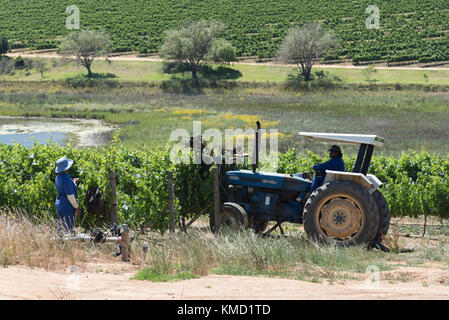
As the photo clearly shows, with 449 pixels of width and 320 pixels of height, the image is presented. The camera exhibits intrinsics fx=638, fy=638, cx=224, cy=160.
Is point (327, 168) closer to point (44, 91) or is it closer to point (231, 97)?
point (231, 97)

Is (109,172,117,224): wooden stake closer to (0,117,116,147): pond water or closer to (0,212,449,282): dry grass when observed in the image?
(0,212,449,282): dry grass

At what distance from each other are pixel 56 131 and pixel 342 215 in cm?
3296

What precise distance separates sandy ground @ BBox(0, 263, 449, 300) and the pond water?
26030 mm

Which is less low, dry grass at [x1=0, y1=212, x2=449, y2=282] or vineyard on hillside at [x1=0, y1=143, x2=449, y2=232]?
vineyard on hillside at [x1=0, y1=143, x2=449, y2=232]

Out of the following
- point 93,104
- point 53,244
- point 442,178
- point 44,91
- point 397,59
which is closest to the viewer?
point 53,244

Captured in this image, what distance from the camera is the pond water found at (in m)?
35.7

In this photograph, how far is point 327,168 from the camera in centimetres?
1068

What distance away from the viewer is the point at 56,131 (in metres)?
40.7

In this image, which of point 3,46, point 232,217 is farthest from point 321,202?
point 3,46

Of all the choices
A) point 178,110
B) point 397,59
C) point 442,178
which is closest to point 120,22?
point 397,59

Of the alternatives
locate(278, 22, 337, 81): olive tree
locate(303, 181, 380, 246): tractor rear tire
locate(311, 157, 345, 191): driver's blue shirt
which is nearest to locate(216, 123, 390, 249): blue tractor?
locate(303, 181, 380, 246): tractor rear tire

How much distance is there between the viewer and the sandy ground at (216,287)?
711 cm

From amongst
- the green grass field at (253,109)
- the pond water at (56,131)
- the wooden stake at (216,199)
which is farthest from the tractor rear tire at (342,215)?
the pond water at (56,131)
